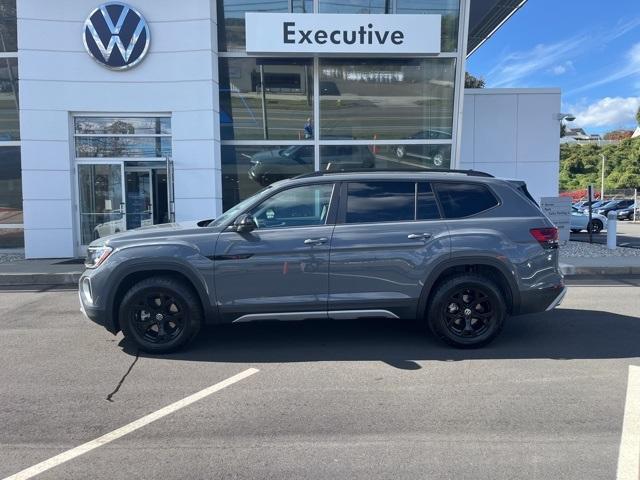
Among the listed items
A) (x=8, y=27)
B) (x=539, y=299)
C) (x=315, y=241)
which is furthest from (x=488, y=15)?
(x=315, y=241)

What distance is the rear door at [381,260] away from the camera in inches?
207

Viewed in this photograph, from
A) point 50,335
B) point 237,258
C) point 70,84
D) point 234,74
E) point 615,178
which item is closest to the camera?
point 237,258

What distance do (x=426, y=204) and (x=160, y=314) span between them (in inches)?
118

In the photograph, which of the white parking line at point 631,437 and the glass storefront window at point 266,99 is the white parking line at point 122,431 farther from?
the glass storefront window at point 266,99

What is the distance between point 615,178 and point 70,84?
6194 centimetres

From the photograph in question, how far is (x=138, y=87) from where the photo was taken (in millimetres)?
12430

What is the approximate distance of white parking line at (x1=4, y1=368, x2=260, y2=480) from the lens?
3.25 meters

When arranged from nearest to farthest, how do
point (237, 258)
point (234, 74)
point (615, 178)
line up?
1. point (237, 258)
2. point (234, 74)
3. point (615, 178)

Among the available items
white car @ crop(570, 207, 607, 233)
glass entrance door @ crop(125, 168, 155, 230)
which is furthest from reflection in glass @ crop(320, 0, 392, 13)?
white car @ crop(570, 207, 607, 233)

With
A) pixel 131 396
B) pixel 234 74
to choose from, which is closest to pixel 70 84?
pixel 234 74

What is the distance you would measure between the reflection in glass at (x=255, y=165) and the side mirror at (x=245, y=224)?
8.46 metres

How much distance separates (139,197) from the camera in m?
12.9

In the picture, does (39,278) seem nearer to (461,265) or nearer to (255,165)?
(255,165)

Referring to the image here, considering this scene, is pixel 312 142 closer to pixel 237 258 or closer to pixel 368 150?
pixel 368 150
